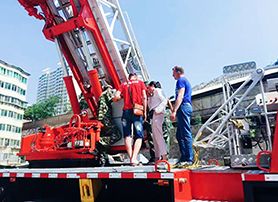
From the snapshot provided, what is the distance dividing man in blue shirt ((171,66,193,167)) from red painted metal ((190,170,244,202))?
605 millimetres

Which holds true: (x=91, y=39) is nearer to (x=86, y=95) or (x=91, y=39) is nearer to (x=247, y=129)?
(x=86, y=95)

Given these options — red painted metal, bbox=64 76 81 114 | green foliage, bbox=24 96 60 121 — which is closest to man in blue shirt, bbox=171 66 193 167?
red painted metal, bbox=64 76 81 114

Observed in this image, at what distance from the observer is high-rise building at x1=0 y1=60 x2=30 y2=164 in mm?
44812

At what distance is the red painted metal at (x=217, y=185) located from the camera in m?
2.92

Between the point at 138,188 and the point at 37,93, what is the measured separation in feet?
305

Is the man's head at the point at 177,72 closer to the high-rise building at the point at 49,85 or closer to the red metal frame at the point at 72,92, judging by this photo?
the red metal frame at the point at 72,92

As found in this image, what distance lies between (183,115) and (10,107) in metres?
48.9

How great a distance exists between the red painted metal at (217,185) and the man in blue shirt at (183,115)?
0.60m

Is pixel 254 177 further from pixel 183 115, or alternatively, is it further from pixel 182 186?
pixel 183 115

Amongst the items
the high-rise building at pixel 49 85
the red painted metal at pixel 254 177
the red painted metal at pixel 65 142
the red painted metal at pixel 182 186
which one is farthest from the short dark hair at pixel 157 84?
the high-rise building at pixel 49 85

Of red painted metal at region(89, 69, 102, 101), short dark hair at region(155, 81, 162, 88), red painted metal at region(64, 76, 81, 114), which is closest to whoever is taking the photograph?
short dark hair at region(155, 81, 162, 88)

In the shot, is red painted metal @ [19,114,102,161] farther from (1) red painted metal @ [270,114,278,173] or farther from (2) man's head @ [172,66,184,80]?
(1) red painted metal @ [270,114,278,173]

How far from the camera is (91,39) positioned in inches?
215

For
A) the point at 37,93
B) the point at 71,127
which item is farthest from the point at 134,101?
the point at 37,93
